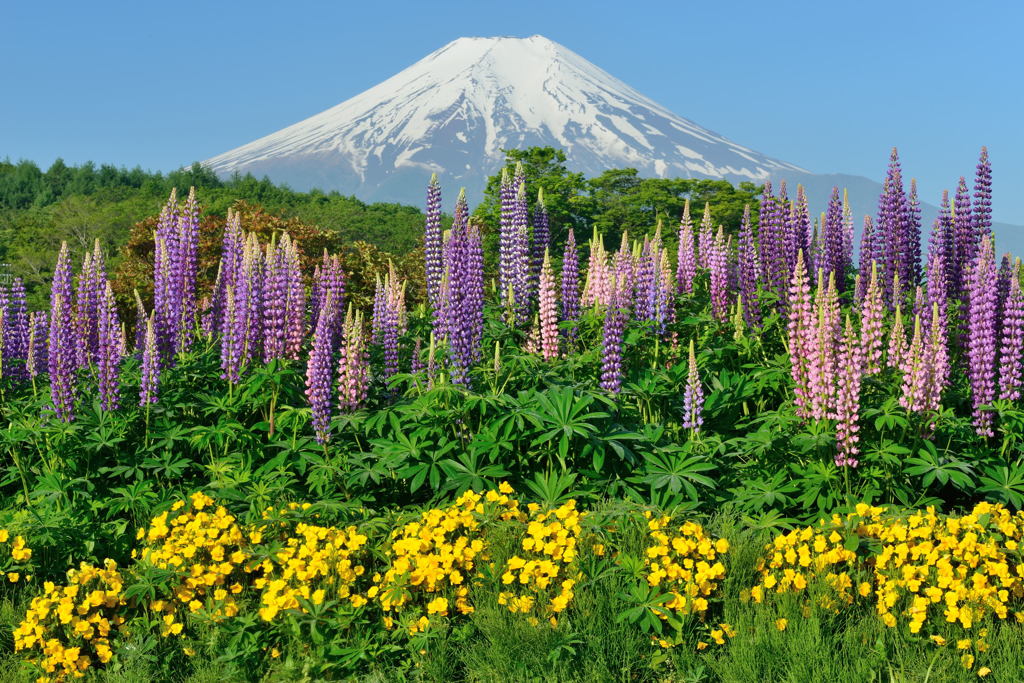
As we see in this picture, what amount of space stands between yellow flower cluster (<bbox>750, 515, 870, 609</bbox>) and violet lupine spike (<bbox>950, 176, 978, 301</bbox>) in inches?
188

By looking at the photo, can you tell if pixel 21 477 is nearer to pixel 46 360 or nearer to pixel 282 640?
pixel 46 360

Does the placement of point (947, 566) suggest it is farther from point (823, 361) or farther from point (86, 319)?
point (86, 319)

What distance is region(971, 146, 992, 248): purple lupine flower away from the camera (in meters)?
10.2

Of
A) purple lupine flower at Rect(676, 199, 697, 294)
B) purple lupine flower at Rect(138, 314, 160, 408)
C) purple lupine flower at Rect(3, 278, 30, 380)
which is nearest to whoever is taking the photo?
purple lupine flower at Rect(138, 314, 160, 408)

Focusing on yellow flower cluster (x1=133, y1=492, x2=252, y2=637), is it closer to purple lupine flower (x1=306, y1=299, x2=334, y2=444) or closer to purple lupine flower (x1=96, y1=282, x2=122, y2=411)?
purple lupine flower (x1=306, y1=299, x2=334, y2=444)

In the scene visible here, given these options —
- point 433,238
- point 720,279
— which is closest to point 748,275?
point 720,279

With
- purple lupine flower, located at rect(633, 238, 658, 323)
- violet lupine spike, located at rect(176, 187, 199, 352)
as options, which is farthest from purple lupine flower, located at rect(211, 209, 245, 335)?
purple lupine flower, located at rect(633, 238, 658, 323)

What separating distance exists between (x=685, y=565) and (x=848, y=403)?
2.04 meters

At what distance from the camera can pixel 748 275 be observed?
967 cm

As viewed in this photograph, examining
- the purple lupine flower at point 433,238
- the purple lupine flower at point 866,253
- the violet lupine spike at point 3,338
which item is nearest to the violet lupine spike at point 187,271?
the violet lupine spike at point 3,338

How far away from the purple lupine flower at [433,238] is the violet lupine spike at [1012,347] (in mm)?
5452

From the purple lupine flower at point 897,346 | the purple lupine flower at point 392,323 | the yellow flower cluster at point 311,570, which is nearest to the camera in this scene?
the yellow flower cluster at point 311,570

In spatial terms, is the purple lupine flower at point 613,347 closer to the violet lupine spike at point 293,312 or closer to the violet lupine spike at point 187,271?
the violet lupine spike at point 293,312

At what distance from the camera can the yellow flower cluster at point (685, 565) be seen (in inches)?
215
